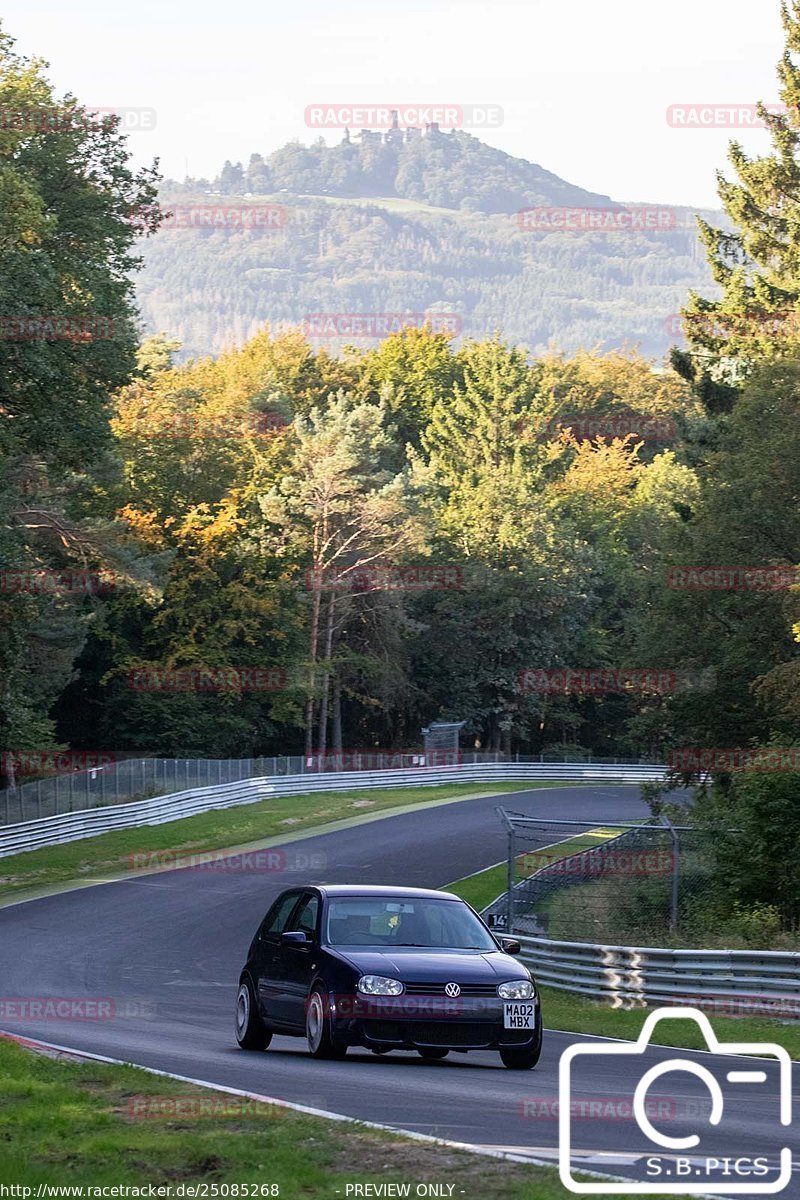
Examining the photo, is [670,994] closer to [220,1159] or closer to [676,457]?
[220,1159]

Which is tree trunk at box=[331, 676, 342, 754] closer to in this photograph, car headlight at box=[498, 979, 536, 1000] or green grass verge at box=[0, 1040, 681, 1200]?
car headlight at box=[498, 979, 536, 1000]

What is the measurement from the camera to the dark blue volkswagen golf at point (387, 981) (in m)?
14.2

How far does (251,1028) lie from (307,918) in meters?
1.20

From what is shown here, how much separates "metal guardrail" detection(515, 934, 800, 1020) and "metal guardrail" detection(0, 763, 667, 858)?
81.9ft

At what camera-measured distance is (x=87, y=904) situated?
1447 inches

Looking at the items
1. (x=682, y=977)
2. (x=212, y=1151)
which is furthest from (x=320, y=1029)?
(x=682, y=977)

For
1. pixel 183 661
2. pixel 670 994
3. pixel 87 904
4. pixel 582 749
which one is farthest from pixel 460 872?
pixel 582 749

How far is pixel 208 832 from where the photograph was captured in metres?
52.3

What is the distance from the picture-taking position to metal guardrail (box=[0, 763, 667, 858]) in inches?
1875
